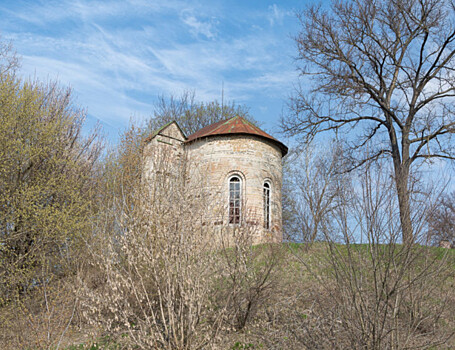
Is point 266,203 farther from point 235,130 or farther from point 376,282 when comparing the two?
point 376,282

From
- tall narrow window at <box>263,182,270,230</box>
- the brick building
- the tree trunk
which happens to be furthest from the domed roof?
the tree trunk

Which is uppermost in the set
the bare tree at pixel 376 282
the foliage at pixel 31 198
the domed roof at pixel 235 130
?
the domed roof at pixel 235 130

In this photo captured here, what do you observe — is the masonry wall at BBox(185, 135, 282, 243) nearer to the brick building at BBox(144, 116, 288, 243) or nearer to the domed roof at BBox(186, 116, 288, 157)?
the brick building at BBox(144, 116, 288, 243)

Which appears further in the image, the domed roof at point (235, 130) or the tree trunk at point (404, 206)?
the domed roof at point (235, 130)

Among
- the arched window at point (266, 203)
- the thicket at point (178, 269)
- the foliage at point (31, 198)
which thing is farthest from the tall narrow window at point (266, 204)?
the foliage at point (31, 198)

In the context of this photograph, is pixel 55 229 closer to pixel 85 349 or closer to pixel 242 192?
pixel 85 349

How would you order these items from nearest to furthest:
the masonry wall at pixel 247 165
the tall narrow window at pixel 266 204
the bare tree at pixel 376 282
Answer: the bare tree at pixel 376 282 < the masonry wall at pixel 247 165 < the tall narrow window at pixel 266 204

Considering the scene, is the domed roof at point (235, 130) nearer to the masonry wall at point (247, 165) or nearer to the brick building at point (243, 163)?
the brick building at point (243, 163)

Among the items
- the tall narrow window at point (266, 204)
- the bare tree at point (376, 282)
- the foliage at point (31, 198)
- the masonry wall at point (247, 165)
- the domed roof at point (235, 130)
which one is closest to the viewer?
the bare tree at point (376, 282)

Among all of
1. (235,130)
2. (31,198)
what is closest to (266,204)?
(235,130)

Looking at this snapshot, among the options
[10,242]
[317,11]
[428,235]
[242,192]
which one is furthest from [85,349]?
[317,11]

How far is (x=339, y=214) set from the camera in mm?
4645

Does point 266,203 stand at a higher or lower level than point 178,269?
higher

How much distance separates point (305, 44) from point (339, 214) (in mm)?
14636
